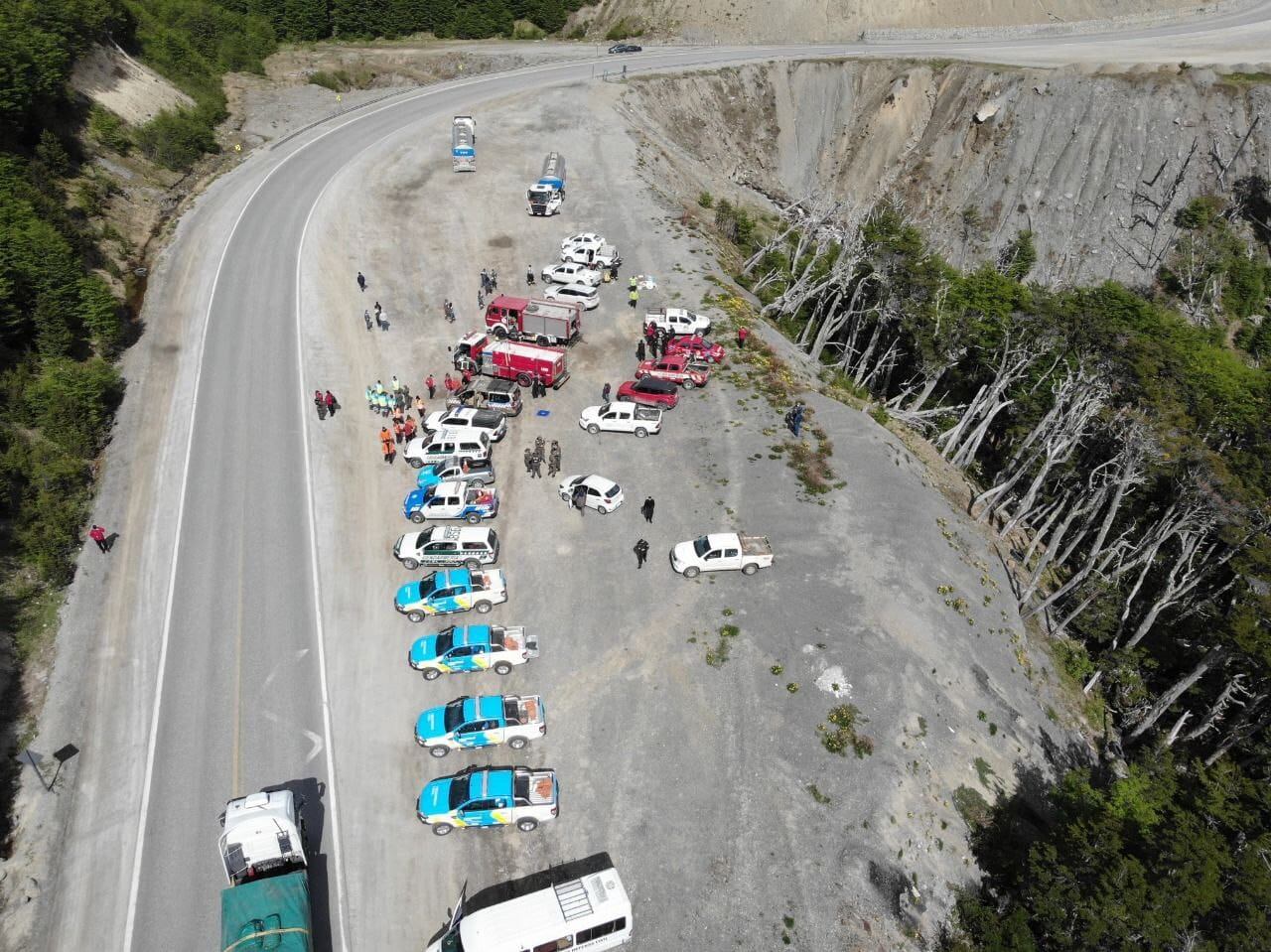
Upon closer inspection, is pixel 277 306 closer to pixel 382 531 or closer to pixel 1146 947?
pixel 382 531

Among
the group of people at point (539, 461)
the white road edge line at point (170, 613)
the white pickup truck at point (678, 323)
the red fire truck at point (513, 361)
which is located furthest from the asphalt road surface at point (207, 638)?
the white pickup truck at point (678, 323)

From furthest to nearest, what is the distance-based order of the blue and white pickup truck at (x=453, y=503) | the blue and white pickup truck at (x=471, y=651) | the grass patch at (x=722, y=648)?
the blue and white pickup truck at (x=453, y=503) → the grass patch at (x=722, y=648) → the blue and white pickup truck at (x=471, y=651)

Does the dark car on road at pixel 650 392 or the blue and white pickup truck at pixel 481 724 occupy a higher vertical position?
the dark car on road at pixel 650 392

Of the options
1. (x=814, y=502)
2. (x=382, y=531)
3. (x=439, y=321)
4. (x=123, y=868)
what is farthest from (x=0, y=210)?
(x=814, y=502)

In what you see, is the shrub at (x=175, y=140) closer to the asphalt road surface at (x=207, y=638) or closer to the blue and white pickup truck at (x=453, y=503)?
the asphalt road surface at (x=207, y=638)

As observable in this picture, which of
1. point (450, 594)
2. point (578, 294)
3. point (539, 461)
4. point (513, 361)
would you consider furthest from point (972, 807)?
point (578, 294)
